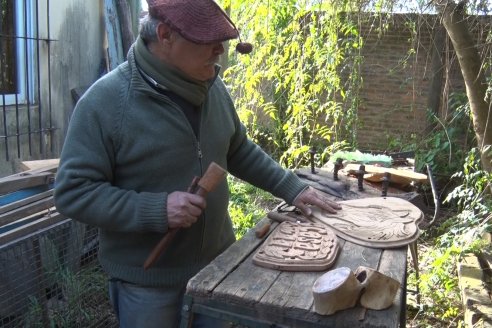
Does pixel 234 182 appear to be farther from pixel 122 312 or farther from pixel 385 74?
pixel 122 312

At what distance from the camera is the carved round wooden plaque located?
1.71 m

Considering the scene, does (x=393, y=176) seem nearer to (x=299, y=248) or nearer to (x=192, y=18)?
(x=299, y=248)

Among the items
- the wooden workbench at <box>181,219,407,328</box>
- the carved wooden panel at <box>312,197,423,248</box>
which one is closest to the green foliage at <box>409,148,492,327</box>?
the carved wooden panel at <box>312,197,423,248</box>

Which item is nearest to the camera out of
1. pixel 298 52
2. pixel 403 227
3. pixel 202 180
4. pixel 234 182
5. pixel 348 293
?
pixel 348 293

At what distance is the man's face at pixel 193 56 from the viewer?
172cm

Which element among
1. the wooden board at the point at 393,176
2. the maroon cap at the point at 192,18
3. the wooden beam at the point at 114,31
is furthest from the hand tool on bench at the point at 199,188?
the wooden beam at the point at 114,31

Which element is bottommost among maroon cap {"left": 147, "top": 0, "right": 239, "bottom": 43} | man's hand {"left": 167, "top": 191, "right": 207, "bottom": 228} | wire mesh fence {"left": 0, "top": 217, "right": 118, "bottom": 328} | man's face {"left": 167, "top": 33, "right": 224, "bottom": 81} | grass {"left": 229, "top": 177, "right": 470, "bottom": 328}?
grass {"left": 229, "top": 177, "right": 470, "bottom": 328}

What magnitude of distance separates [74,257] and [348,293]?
2.30 meters

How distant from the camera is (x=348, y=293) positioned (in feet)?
4.60

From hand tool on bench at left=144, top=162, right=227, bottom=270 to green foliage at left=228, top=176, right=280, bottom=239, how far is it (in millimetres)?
2860

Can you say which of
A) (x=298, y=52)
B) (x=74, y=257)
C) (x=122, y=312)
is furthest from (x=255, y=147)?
(x=298, y=52)

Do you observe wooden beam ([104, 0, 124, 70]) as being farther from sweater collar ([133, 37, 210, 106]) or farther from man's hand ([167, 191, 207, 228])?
man's hand ([167, 191, 207, 228])

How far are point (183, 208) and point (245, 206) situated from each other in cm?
379

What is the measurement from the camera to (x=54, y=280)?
3.06 meters
